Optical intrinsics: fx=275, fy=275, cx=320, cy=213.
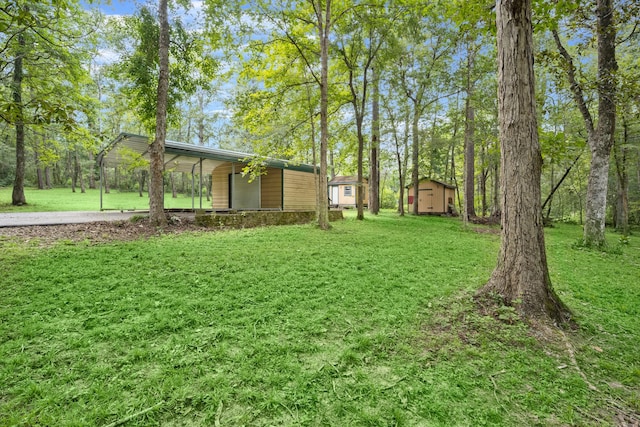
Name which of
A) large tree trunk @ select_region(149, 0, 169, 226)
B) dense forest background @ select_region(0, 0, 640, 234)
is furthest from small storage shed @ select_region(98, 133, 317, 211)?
large tree trunk @ select_region(149, 0, 169, 226)

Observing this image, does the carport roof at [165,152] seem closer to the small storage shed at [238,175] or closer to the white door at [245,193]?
the small storage shed at [238,175]

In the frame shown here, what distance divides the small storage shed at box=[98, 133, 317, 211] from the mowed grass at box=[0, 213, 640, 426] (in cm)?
704

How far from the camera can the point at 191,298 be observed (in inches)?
115

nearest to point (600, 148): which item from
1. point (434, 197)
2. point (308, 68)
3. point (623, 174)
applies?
point (308, 68)

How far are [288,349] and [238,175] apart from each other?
43.3 feet

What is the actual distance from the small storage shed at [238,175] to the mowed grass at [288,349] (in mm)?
7035

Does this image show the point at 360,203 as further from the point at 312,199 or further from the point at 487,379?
the point at 487,379

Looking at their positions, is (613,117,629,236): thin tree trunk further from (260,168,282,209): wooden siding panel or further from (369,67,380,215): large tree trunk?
(260,168,282,209): wooden siding panel

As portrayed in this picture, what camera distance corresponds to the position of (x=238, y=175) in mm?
14297

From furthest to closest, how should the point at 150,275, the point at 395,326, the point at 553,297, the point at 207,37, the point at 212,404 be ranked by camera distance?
the point at 207,37 < the point at 150,275 < the point at 553,297 < the point at 395,326 < the point at 212,404

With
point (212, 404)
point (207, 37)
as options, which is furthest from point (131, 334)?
point (207, 37)

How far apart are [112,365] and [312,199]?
12.4m

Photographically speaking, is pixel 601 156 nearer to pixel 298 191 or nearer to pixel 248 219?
pixel 248 219

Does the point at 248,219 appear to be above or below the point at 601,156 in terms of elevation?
below
